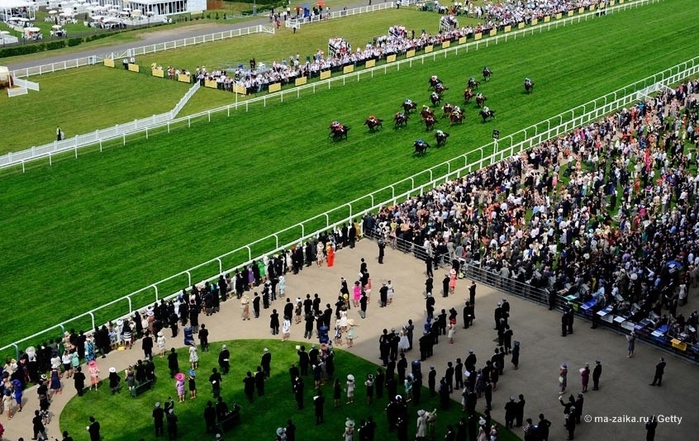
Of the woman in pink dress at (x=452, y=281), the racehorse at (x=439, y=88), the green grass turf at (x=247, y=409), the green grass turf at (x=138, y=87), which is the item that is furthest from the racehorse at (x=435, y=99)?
the green grass turf at (x=247, y=409)

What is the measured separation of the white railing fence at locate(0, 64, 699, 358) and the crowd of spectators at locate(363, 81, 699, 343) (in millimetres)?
1636

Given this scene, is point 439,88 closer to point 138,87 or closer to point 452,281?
point 138,87

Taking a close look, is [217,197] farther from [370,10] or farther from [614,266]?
[370,10]

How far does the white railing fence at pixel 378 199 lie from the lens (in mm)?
38000

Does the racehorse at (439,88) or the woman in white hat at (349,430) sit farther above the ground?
the racehorse at (439,88)

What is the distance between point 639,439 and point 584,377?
Result: 8.15 ft

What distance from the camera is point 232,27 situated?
85.5 metres

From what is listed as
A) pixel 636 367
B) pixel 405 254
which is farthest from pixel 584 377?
pixel 405 254

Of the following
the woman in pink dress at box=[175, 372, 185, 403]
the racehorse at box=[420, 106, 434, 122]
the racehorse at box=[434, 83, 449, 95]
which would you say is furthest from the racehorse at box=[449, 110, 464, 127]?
the woman in pink dress at box=[175, 372, 185, 403]

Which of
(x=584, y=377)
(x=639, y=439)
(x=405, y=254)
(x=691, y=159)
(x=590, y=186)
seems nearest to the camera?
(x=639, y=439)

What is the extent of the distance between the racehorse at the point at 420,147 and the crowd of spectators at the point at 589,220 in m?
5.24

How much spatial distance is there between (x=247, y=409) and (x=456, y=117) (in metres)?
30.2

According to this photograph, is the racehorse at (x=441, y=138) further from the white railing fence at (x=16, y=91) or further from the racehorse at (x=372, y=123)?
the white railing fence at (x=16, y=91)

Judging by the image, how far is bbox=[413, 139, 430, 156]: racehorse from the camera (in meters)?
52.4
